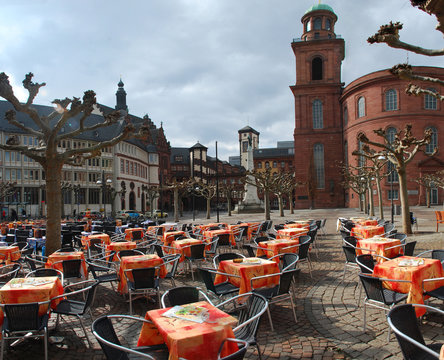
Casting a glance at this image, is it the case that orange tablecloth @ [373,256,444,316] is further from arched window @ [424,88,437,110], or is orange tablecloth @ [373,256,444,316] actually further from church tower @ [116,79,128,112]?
church tower @ [116,79,128,112]

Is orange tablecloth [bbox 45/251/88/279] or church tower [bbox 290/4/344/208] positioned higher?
church tower [bbox 290/4/344/208]

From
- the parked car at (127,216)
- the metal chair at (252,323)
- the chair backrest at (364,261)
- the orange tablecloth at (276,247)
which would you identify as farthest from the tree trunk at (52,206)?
the parked car at (127,216)

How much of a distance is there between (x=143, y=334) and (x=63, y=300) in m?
2.58

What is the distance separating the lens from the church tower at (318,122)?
58344mm

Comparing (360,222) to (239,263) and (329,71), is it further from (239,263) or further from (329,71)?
(329,71)

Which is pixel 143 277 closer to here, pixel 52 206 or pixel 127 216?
pixel 52 206

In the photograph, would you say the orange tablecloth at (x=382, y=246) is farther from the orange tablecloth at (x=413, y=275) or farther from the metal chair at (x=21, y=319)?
the metal chair at (x=21, y=319)

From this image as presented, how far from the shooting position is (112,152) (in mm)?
64500

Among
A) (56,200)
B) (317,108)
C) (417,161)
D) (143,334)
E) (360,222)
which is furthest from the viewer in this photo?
(317,108)

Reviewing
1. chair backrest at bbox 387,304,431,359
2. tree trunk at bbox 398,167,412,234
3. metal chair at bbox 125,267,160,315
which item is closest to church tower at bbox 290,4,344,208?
tree trunk at bbox 398,167,412,234

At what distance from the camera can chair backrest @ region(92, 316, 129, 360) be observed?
356 cm

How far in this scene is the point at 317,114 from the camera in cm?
5956

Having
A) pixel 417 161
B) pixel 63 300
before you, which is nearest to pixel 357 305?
pixel 63 300

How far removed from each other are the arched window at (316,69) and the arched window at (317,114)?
4572 mm
